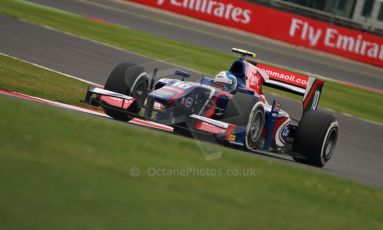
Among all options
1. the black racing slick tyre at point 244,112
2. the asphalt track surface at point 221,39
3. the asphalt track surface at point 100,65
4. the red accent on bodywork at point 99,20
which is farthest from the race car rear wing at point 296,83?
the red accent on bodywork at point 99,20

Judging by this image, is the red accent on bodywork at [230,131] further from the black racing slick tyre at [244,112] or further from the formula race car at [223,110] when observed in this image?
the black racing slick tyre at [244,112]

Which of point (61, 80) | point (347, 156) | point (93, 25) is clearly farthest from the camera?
point (93, 25)

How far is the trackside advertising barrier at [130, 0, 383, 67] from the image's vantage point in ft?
106

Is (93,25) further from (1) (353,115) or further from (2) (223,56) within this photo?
(1) (353,115)

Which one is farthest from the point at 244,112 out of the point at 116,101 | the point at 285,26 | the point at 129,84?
the point at 285,26

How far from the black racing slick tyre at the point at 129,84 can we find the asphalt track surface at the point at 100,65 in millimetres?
1250

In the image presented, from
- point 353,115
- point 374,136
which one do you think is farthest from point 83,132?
point 353,115

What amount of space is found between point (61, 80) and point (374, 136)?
684 cm

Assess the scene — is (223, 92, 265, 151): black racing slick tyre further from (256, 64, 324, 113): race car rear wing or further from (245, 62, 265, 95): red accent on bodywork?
(256, 64, 324, 113): race car rear wing

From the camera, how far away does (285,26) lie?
33.4 m

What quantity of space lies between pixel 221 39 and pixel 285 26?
4264 millimetres

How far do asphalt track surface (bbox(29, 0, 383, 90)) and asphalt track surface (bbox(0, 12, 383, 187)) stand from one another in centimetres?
709

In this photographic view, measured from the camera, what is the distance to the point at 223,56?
2614 cm

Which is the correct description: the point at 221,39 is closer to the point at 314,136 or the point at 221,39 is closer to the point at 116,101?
the point at 314,136
